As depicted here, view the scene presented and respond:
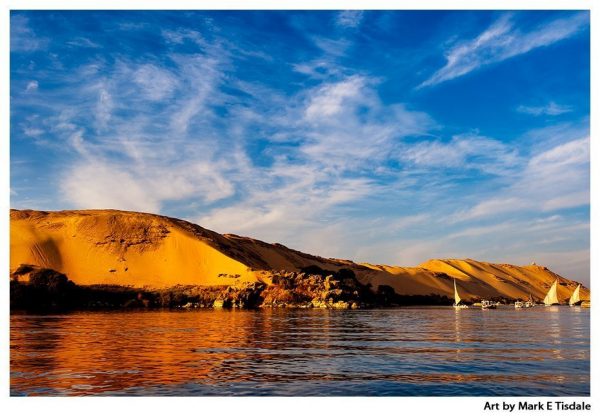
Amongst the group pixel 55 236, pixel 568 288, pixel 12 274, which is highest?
pixel 55 236

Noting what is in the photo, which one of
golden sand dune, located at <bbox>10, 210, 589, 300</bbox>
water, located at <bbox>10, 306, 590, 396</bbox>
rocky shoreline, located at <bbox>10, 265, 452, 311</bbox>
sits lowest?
rocky shoreline, located at <bbox>10, 265, 452, 311</bbox>

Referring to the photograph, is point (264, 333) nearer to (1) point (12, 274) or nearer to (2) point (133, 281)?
(1) point (12, 274)

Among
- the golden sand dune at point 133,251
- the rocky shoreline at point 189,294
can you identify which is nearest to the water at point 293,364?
the rocky shoreline at point 189,294

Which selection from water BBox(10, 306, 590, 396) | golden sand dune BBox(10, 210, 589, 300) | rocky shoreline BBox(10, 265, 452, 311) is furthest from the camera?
golden sand dune BBox(10, 210, 589, 300)

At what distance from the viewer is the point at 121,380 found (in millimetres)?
16203

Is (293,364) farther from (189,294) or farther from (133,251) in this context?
(133,251)

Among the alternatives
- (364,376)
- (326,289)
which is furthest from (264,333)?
(326,289)

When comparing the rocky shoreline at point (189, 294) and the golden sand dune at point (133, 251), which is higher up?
the golden sand dune at point (133, 251)

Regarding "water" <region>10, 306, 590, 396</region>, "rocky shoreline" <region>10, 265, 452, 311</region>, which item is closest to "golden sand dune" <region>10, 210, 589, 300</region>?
"rocky shoreline" <region>10, 265, 452, 311</region>

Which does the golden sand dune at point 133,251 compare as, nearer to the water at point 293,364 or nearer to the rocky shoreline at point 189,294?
the rocky shoreline at point 189,294

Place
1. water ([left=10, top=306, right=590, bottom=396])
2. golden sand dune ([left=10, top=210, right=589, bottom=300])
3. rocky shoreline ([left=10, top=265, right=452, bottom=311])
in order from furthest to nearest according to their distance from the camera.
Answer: golden sand dune ([left=10, top=210, right=589, bottom=300])
rocky shoreline ([left=10, top=265, right=452, bottom=311])
water ([left=10, top=306, right=590, bottom=396])

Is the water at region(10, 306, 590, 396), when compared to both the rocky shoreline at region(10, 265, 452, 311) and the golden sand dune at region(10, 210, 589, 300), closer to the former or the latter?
the rocky shoreline at region(10, 265, 452, 311)

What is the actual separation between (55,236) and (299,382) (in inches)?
3966

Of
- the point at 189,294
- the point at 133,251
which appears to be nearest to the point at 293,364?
the point at 189,294
